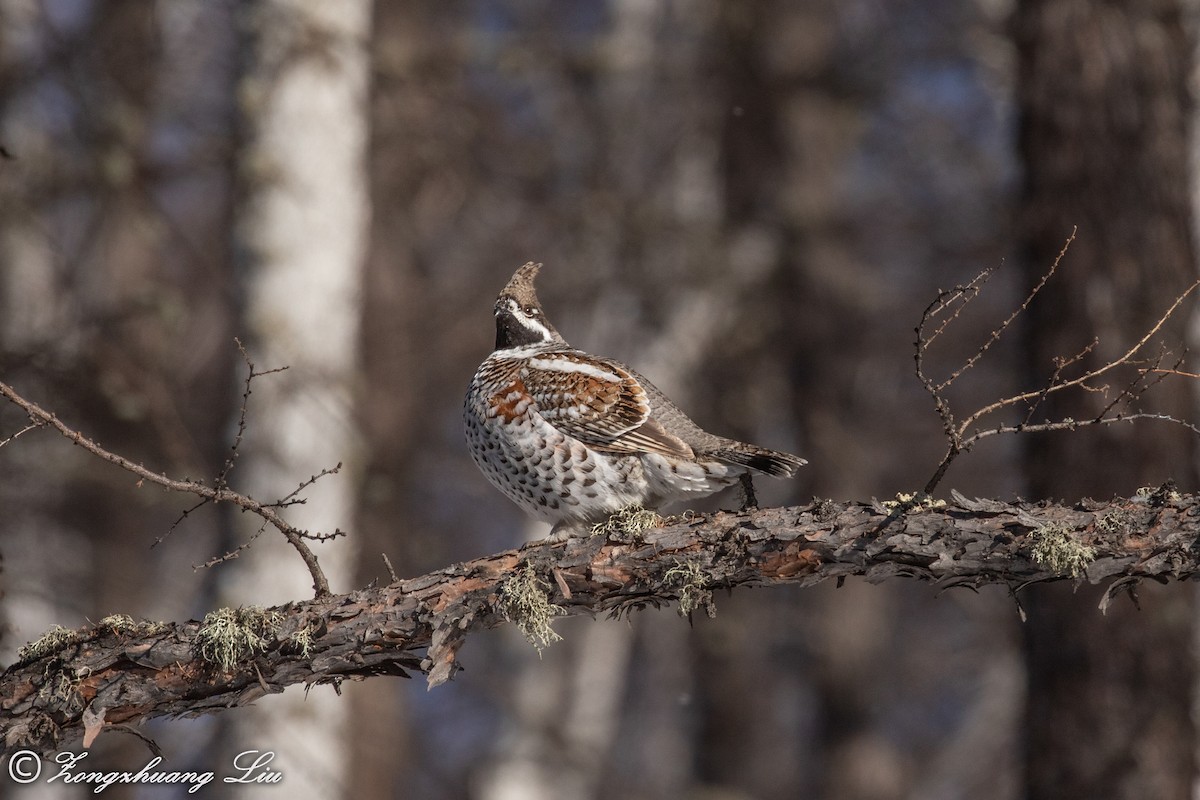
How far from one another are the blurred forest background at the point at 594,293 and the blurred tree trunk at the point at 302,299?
2 centimetres

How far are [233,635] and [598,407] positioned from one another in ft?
6.23

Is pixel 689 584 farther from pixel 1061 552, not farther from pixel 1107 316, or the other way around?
pixel 1107 316

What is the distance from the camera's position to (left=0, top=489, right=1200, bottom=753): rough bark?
11.9 ft

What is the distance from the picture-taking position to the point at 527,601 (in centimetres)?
393

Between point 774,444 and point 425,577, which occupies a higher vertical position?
point 774,444

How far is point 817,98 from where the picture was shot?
13.2m

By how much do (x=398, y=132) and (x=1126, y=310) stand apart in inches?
196

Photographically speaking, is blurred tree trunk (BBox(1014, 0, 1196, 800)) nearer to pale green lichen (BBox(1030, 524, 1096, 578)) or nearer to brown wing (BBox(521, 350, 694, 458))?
brown wing (BBox(521, 350, 694, 458))

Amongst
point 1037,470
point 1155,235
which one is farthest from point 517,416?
point 1155,235

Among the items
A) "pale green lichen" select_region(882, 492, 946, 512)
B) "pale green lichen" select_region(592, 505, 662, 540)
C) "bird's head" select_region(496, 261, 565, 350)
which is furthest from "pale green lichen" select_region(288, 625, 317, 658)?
"bird's head" select_region(496, 261, 565, 350)

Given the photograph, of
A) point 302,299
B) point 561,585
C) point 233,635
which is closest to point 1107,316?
point 561,585

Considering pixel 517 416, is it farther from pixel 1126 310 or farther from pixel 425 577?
pixel 1126 310

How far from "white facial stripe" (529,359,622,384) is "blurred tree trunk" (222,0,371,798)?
2.13 m

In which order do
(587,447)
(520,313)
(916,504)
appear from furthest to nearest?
(520,313) → (587,447) → (916,504)
